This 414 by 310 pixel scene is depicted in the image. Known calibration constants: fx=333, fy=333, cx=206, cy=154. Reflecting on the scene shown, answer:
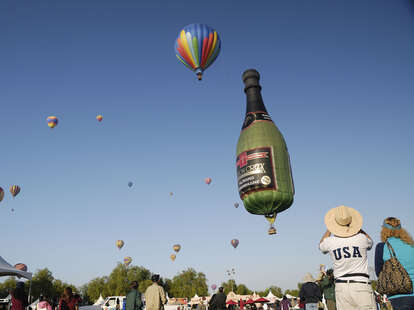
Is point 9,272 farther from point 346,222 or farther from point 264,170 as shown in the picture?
point 346,222

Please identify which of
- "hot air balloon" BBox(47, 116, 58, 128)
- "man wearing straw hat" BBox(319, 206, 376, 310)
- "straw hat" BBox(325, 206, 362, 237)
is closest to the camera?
"man wearing straw hat" BBox(319, 206, 376, 310)

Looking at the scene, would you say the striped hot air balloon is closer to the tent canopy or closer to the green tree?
the tent canopy

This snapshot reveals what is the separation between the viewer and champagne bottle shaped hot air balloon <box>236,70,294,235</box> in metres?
16.9

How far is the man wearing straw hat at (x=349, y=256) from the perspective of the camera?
4.45m

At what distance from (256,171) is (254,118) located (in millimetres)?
3734

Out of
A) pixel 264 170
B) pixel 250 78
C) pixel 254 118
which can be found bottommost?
pixel 264 170

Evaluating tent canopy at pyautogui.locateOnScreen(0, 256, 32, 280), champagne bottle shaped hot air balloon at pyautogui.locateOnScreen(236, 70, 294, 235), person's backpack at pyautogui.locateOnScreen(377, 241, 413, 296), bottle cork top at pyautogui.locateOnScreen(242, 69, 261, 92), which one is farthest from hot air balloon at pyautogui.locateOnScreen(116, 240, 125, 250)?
person's backpack at pyautogui.locateOnScreen(377, 241, 413, 296)

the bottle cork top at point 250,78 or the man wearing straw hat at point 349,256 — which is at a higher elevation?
the bottle cork top at point 250,78

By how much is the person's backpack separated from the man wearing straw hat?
345mm

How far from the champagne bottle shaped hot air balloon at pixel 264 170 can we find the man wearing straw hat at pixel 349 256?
11972mm

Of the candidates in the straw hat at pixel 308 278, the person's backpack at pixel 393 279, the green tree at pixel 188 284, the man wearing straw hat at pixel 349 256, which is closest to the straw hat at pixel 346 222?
the man wearing straw hat at pixel 349 256

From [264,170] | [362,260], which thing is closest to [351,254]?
[362,260]

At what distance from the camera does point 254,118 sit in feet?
63.0

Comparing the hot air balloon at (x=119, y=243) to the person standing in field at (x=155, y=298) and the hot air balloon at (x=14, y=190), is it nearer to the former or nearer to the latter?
the hot air balloon at (x=14, y=190)
